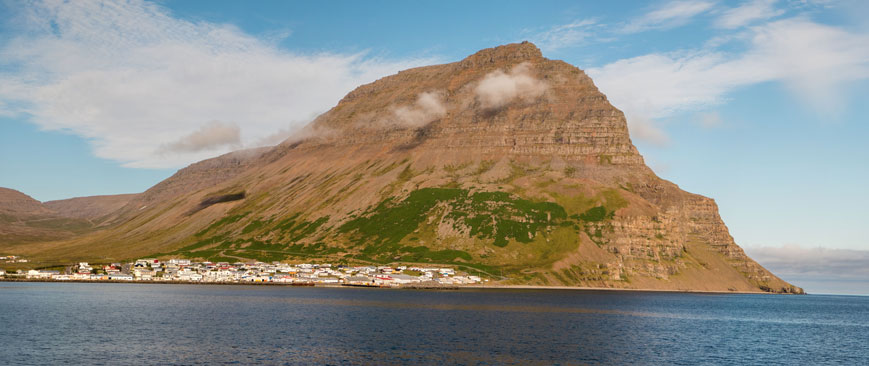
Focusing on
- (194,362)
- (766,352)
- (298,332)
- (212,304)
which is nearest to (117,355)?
(194,362)

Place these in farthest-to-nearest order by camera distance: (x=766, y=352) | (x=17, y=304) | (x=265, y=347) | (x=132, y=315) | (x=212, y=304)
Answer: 1. (x=212, y=304)
2. (x=17, y=304)
3. (x=132, y=315)
4. (x=766, y=352)
5. (x=265, y=347)

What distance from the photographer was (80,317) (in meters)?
150

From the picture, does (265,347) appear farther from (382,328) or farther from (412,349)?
(382,328)

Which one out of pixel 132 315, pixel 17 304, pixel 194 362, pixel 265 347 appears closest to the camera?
pixel 194 362

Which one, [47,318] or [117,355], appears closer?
[117,355]

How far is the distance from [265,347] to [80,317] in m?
63.2

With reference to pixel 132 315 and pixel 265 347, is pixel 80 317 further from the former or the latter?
pixel 265 347

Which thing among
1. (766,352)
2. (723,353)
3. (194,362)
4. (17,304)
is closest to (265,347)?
(194,362)

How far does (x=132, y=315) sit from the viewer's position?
158 metres

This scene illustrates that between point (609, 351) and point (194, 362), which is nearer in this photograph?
point (194, 362)

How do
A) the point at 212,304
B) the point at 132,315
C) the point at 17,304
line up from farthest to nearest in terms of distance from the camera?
1. the point at 212,304
2. the point at 17,304
3. the point at 132,315

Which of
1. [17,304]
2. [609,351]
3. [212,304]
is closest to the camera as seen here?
[609,351]

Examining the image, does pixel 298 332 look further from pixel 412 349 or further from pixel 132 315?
pixel 132 315

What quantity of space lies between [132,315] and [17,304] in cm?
4560
